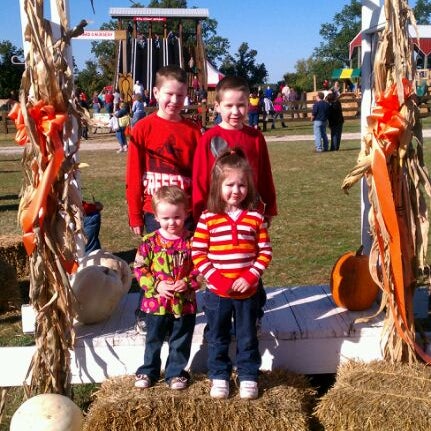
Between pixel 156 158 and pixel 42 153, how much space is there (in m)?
0.76

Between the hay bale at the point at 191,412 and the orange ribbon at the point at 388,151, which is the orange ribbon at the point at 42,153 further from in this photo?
the orange ribbon at the point at 388,151

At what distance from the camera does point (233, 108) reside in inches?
149

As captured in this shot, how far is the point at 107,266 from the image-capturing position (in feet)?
14.7

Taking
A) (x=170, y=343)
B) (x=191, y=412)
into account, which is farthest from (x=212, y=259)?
(x=191, y=412)

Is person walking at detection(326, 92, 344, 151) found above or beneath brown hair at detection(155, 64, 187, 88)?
beneath

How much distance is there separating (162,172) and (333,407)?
5.29 feet

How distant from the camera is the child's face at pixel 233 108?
3752 millimetres

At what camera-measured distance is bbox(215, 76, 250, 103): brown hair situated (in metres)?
3.75

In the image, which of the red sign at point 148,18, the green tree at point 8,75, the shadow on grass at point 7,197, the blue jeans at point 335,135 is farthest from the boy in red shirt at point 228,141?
the green tree at point 8,75

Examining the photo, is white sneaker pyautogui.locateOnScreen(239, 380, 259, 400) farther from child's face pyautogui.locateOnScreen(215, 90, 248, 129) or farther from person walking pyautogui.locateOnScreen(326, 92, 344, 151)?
person walking pyautogui.locateOnScreen(326, 92, 344, 151)

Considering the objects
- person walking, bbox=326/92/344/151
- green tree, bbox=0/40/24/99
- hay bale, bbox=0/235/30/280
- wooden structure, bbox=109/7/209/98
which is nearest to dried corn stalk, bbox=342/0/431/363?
hay bale, bbox=0/235/30/280

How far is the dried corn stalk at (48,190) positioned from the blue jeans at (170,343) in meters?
0.42

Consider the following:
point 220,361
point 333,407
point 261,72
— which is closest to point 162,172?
point 220,361

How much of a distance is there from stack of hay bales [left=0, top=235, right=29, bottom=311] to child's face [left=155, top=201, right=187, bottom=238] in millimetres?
2787
